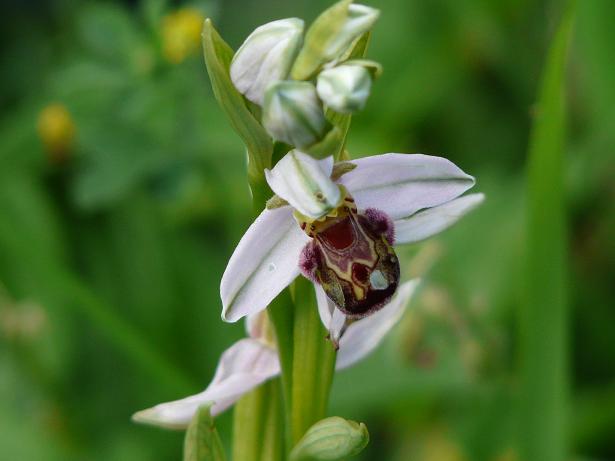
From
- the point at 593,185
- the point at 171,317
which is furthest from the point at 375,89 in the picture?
the point at 171,317

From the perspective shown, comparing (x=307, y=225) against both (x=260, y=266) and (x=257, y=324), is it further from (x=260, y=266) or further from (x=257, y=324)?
(x=257, y=324)

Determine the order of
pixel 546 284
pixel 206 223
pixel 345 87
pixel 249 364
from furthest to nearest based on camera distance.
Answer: pixel 206 223
pixel 546 284
pixel 249 364
pixel 345 87

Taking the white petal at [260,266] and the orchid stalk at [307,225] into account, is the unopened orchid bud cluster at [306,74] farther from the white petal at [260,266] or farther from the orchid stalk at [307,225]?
the white petal at [260,266]

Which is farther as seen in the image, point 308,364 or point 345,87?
point 308,364

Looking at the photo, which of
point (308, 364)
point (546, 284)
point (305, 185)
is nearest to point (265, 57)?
point (305, 185)

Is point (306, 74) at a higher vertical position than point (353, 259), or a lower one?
higher

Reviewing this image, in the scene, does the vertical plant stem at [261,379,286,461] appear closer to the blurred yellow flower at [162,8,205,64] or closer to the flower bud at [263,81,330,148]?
the flower bud at [263,81,330,148]

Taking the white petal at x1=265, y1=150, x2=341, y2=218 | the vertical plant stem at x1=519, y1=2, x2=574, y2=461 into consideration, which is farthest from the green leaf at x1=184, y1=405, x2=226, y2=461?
the vertical plant stem at x1=519, y1=2, x2=574, y2=461
